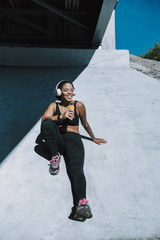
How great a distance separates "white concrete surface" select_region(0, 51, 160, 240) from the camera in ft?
6.64

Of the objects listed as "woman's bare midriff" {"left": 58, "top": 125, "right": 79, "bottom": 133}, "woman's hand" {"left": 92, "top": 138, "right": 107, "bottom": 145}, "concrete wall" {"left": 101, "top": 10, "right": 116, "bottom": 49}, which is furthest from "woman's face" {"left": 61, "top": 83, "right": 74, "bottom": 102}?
"concrete wall" {"left": 101, "top": 10, "right": 116, "bottom": 49}

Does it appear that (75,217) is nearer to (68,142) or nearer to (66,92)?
(68,142)

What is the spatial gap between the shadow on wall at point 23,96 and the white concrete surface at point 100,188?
276 millimetres

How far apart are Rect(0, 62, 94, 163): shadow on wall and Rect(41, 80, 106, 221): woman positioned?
3.06 feet

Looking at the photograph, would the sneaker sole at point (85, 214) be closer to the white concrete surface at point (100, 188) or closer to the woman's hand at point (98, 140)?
the white concrete surface at point (100, 188)

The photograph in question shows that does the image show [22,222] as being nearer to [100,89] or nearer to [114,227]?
[114,227]

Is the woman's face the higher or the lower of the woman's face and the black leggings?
the higher

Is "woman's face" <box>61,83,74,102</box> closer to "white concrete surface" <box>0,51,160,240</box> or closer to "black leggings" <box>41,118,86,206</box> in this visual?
"black leggings" <box>41,118,86,206</box>

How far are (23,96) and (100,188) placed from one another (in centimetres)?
374

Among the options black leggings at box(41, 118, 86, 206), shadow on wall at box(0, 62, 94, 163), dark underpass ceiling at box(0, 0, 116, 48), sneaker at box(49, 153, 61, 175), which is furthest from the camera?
dark underpass ceiling at box(0, 0, 116, 48)

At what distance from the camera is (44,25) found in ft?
31.6

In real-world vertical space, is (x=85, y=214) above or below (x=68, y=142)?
below

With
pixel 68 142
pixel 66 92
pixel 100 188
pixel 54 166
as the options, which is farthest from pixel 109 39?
pixel 100 188

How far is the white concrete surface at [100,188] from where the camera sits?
203cm
